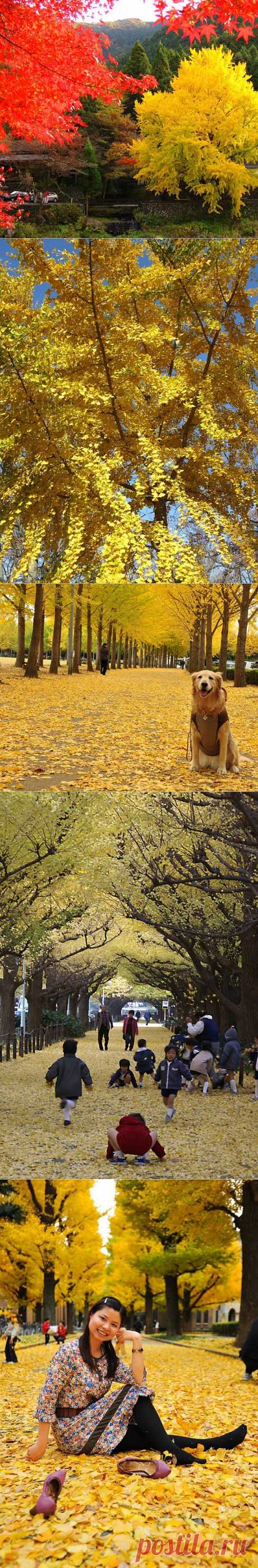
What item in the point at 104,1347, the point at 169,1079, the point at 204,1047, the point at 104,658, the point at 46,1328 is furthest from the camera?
the point at 204,1047

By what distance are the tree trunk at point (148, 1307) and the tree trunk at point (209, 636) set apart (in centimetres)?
526

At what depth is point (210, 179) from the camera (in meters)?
6.76

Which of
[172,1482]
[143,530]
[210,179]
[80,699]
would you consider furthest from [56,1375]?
[210,179]

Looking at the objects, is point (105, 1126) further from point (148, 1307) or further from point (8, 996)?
point (148, 1307)

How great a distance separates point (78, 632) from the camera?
7.29m

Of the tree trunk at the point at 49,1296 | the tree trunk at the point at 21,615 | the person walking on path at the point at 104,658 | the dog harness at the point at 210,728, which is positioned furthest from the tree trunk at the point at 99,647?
the tree trunk at the point at 49,1296

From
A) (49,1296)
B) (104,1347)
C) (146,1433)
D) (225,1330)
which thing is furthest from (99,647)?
(225,1330)

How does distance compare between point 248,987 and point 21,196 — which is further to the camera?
point 248,987

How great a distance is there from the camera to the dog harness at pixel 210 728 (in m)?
7.03

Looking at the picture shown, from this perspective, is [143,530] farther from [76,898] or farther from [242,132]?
[76,898]

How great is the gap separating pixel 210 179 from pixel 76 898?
5424mm

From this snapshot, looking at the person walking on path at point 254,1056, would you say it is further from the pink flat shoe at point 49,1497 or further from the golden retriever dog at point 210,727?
the pink flat shoe at point 49,1497

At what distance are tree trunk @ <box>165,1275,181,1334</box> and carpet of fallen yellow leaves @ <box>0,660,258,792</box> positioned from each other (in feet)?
14.9

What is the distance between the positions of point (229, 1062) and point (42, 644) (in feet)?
13.4
